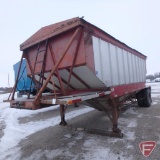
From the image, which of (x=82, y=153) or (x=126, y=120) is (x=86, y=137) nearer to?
(x=82, y=153)

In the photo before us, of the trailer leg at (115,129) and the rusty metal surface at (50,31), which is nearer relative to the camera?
the rusty metal surface at (50,31)

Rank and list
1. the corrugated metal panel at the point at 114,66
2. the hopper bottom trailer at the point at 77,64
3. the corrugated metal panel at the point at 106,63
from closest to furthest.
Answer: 1. the hopper bottom trailer at the point at 77,64
2. the corrugated metal panel at the point at 106,63
3. the corrugated metal panel at the point at 114,66

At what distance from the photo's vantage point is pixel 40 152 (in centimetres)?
476

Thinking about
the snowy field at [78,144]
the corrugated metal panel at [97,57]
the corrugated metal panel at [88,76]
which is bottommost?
the snowy field at [78,144]

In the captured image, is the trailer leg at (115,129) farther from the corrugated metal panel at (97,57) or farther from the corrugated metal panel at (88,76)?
the corrugated metal panel at (97,57)

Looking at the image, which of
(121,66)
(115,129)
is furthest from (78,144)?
(121,66)

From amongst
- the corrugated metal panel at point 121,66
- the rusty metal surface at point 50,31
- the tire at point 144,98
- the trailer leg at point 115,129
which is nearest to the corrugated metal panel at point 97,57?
the rusty metal surface at point 50,31

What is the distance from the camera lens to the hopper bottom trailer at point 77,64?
4562 millimetres

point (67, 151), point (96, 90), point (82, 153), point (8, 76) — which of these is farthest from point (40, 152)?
point (8, 76)

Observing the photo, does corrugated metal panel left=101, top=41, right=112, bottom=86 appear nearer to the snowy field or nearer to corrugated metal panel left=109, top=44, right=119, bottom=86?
corrugated metal panel left=109, top=44, right=119, bottom=86

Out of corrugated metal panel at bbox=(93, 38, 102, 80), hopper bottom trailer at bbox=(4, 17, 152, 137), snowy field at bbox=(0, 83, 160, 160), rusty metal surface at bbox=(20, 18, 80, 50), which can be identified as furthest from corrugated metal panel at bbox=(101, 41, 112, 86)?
snowy field at bbox=(0, 83, 160, 160)

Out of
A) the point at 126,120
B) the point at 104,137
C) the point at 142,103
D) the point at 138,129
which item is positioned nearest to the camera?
the point at 104,137

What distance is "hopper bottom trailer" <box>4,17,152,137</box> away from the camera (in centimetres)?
456

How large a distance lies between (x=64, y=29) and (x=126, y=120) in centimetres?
451
